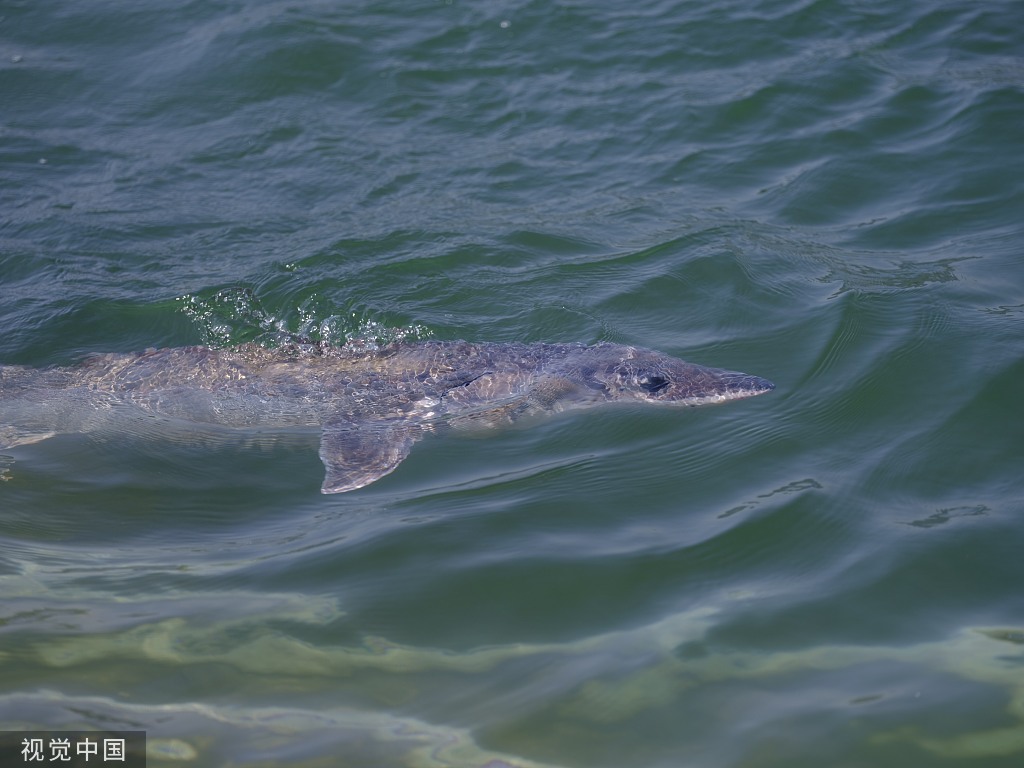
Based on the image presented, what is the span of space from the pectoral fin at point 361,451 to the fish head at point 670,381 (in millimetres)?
1528

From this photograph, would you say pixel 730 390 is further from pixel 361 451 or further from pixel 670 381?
pixel 361 451

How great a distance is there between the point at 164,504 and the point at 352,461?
1.17 m

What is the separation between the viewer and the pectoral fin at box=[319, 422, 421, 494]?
6434 mm

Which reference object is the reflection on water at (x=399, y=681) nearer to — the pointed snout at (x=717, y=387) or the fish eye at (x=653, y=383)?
the pointed snout at (x=717, y=387)

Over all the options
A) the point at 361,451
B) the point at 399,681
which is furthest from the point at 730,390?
the point at 399,681

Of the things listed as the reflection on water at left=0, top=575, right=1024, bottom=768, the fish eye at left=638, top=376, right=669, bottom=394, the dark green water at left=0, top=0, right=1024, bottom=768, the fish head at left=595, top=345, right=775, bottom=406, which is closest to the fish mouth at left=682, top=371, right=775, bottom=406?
the fish head at left=595, top=345, right=775, bottom=406

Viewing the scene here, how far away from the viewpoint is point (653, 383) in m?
7.53

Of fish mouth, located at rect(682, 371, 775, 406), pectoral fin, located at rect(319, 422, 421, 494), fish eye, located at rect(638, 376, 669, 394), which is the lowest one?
pectoral fin, located at rect(319, 422, 421, 494)

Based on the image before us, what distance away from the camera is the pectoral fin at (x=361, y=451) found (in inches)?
253

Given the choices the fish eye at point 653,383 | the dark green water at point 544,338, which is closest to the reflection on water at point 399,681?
the dark green water at point 544,338

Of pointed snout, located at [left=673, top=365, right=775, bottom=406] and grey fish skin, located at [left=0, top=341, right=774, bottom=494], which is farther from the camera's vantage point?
grey fish skin, located at [left=0, top=341, right=774, bottom=494]

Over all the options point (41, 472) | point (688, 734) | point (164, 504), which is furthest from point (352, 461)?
point (688, 734)

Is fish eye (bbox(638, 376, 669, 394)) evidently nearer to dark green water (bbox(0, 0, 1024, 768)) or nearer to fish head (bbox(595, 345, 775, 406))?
fish head (bbox(595, 345, 775, 406))

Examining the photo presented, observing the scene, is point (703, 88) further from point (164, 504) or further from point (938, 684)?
point (938, 684)
